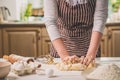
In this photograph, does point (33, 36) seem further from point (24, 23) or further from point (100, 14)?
point (100, 14)

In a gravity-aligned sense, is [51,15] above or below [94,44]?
above

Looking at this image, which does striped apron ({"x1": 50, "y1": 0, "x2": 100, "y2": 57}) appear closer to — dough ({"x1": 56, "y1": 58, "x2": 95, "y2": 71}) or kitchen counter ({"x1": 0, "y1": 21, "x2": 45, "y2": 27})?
dough ({"x1": 56, "y1": 58, "x2": 95, "y2": 71})

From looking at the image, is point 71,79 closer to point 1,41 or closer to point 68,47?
point 68,47

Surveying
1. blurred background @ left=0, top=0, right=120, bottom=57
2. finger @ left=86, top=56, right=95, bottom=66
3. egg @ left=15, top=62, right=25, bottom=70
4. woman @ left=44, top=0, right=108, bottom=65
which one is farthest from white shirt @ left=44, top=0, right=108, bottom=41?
blurred background @ left=0, top=0, right=120, bottom=57

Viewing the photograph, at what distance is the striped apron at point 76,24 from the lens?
176 centimetres

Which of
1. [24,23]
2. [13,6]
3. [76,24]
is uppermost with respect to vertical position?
[76,24]

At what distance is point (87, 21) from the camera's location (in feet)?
5.95

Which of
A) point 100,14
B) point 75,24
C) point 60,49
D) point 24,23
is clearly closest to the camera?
point 60,49

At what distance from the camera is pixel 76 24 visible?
1.83 metres

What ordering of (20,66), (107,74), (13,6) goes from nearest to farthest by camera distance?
(107,74), (20,66), (13,6)

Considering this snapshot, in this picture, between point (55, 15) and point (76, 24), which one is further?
point (76, 24)

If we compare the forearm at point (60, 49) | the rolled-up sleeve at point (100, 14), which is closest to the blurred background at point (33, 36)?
the rolled-up sleeve at point (100, 14)

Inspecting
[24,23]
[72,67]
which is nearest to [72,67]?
[72,67]

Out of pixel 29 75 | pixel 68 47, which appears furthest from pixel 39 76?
pixel 68 47
